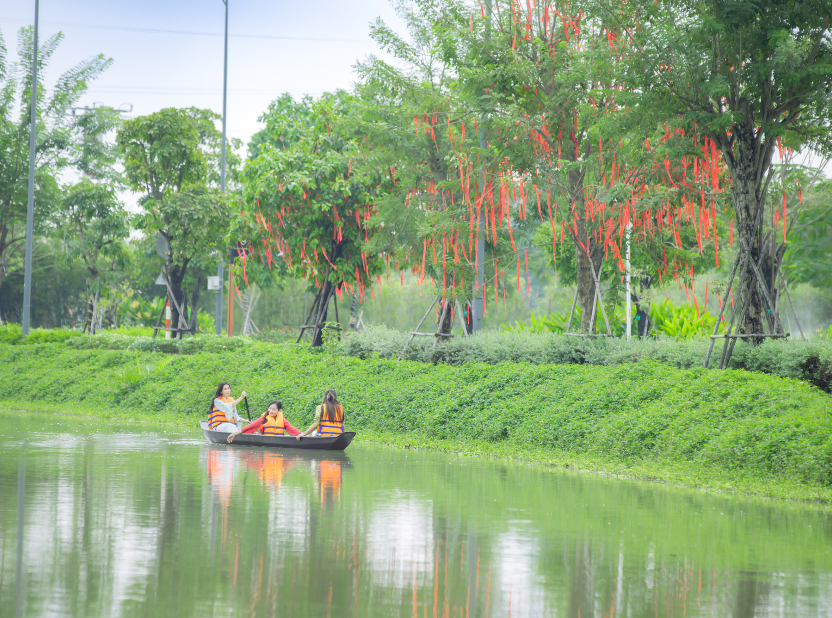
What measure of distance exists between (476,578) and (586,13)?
48.2 ft

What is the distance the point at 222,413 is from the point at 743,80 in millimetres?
11457

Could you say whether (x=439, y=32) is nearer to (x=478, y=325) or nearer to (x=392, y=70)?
(x=392, y=70)

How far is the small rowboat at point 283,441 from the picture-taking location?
54.4ft

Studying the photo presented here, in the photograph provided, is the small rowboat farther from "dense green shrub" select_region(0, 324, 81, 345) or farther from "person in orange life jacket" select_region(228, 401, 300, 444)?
"dense green shrub" select_region(0, 324, 81, 345)

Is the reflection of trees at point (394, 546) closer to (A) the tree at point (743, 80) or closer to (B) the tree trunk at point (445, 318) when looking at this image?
(A) the tree at point (743, 80)

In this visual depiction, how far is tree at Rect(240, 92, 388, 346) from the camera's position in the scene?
86.9ft

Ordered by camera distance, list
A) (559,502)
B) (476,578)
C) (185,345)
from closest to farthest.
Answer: (476,578) → (559,502) → (185,345)

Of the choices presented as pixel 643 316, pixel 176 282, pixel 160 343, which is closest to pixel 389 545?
pixel 643 316

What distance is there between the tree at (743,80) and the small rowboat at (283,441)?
7.59 meters

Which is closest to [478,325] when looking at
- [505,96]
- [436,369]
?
[436,369]

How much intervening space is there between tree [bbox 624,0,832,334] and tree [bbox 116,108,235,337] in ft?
61.1

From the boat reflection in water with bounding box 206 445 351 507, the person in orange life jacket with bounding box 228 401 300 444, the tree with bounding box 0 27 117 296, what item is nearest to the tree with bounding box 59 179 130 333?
the tree with bounding box 0 27 117 296

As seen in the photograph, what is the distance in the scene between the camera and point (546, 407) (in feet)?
57.5

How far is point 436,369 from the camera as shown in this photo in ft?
70.9
